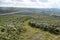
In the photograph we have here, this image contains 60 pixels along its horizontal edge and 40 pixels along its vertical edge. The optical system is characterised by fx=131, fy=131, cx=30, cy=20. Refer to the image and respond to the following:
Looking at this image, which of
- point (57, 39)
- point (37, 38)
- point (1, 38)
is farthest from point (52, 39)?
point (1, 38)

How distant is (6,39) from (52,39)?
5794 millimetres

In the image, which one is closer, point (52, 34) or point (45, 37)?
point (45, 37)

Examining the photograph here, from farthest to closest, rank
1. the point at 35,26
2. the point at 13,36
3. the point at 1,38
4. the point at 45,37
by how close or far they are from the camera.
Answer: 1. the point at 35,26
2. the point at 45,37
3. the point at 13,36
4. the point at 1,38

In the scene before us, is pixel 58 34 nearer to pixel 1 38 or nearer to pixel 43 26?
pixel 43 26

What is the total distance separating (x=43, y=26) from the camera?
21.2 meters

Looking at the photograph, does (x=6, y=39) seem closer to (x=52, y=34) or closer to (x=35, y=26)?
(x=52, y=34)

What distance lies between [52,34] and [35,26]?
491 cm

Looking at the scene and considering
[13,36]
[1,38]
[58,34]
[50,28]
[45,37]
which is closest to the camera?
[1,38]

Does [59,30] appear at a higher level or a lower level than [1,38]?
lower

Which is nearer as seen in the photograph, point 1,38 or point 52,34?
point 1,38

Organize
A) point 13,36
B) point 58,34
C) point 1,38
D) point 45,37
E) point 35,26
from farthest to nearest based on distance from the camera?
1. point 35,26
2. point 58,34
3. point 45,37
4. point 13,36
5. point 1,38

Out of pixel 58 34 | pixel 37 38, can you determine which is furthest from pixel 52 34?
pixel 37 38

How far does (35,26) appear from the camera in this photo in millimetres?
22625

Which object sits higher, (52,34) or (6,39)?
(6,39)
